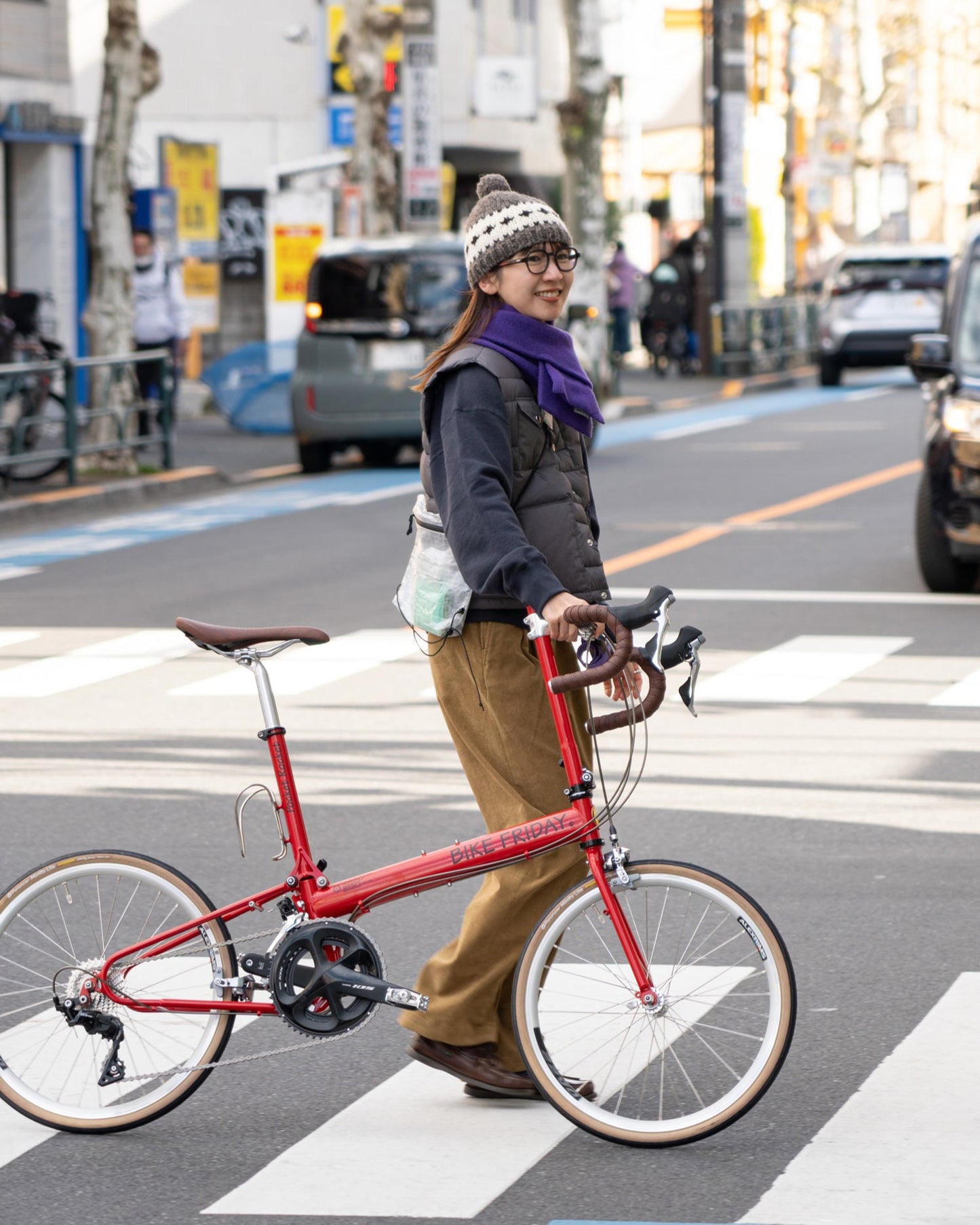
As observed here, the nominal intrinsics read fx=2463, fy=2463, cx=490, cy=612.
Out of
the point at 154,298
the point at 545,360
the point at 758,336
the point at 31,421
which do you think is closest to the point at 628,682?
the point at 545,360

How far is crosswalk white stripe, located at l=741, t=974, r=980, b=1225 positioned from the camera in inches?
171

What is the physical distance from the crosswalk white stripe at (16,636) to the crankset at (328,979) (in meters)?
7.03

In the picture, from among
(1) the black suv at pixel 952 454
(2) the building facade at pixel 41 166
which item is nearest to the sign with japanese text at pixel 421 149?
(2) the building facade at pixel 41 166

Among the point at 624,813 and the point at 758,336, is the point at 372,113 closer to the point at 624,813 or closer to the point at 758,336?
the point at 758,336

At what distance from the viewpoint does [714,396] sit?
31.3 meters

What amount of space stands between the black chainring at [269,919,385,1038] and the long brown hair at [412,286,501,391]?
1104 millimetres

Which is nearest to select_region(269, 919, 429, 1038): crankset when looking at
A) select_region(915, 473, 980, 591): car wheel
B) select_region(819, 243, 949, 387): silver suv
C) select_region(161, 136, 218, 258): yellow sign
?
select_region(915, 473, 980, 591): car wheel

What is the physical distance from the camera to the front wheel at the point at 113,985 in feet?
15.9

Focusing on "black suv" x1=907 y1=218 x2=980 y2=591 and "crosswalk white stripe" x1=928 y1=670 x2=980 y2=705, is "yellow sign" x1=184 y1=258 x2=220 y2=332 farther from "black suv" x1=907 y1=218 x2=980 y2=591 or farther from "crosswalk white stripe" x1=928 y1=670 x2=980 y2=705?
"crosswalk white stripe" x1=928 y1=670 x2=980 y2=705

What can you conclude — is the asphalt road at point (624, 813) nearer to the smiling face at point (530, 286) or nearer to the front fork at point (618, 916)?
the front fork at point (618, 916)

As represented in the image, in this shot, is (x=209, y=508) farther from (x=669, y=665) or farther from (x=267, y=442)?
(x=669, y=665)

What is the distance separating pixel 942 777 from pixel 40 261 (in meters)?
19.7

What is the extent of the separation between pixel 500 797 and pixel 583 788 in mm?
236

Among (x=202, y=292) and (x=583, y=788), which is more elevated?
(x=202, y=292)
